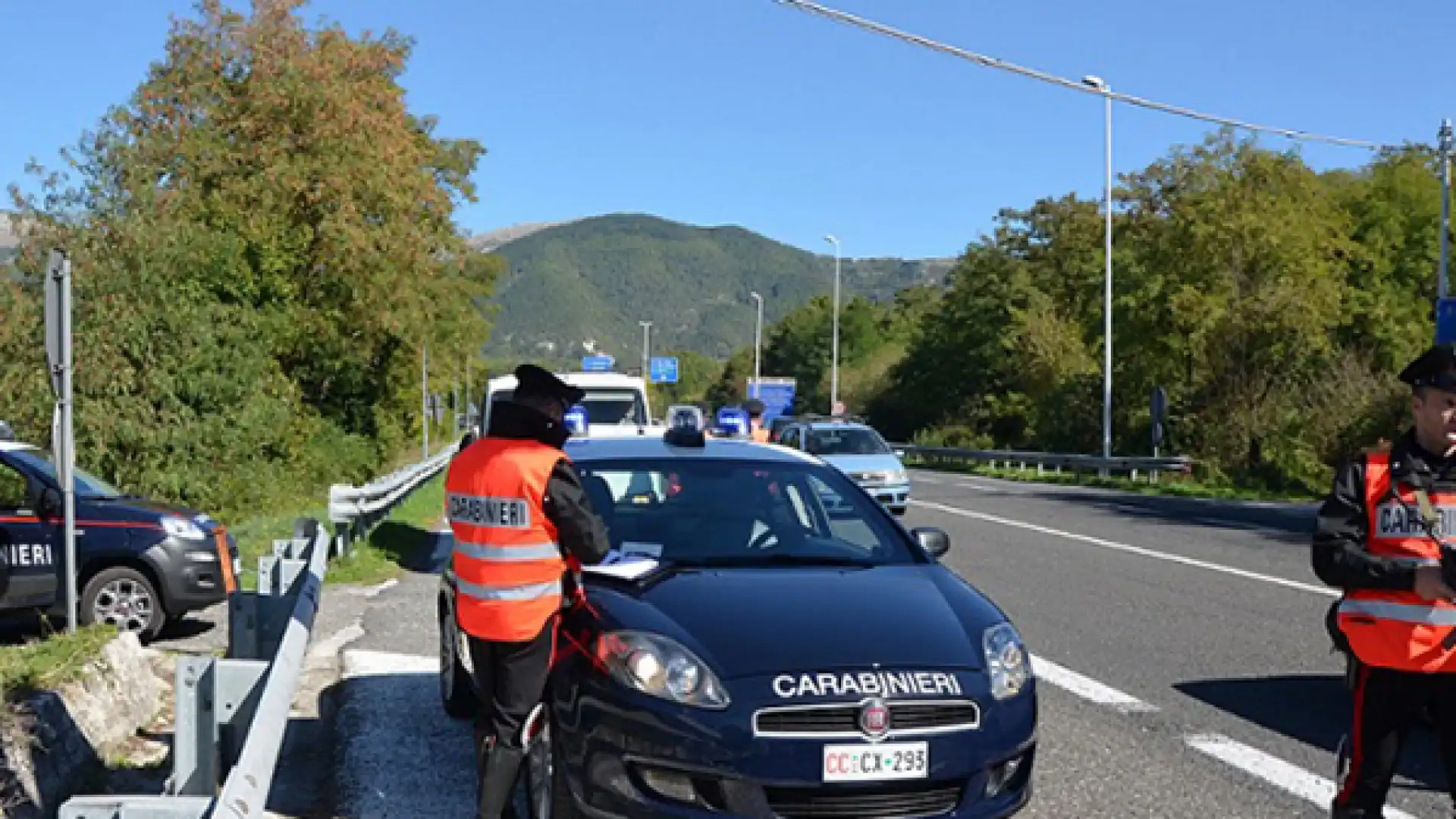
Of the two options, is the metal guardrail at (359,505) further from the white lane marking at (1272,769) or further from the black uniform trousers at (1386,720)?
the black uniform trousers at (1386,720)

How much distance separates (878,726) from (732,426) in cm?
1543

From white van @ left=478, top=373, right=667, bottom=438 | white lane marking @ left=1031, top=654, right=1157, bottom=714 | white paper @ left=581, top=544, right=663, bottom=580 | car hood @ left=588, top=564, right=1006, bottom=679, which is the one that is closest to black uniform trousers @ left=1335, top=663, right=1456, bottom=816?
car hood @ left=588, top=564, right=1006, bottom=679

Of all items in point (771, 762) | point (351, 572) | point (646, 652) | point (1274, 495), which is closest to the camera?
point (771, 762)

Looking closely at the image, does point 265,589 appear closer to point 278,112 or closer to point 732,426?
point 732,426

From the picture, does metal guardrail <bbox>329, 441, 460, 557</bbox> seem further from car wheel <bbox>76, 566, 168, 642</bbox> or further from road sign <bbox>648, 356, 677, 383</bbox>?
road sign <bbox>648, 356, 677, 383</bbox>

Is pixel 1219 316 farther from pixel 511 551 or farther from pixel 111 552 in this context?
pixel 511 551

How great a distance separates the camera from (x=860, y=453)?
23.3 m

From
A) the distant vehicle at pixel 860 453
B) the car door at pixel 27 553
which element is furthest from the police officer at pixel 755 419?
the car door at pixel 27 553

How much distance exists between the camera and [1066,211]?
75.3 metres

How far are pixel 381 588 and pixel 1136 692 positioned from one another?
25.0 feet

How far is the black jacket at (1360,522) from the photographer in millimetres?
4320

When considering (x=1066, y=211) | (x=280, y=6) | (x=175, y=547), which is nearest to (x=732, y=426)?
(x=175, y=547)

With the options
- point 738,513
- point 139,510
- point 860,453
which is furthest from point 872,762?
point 860,453

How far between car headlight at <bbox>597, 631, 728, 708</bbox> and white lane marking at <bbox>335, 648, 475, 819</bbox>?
50.3 inches
